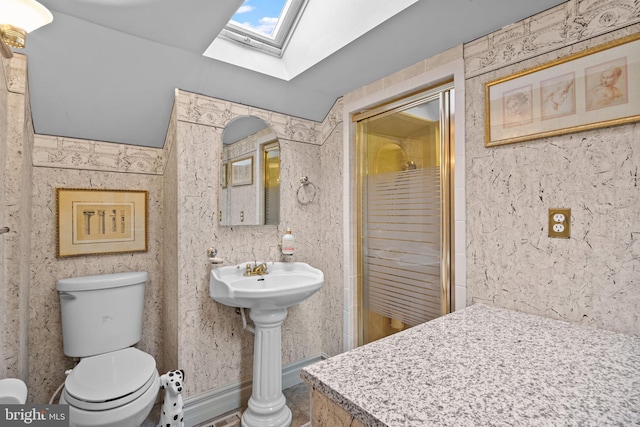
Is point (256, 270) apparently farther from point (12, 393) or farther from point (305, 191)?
point (12, 393)

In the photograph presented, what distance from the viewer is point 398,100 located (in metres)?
1.96

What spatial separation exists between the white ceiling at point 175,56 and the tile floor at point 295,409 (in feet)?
5.95

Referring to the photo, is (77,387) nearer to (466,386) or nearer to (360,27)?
(466,386)

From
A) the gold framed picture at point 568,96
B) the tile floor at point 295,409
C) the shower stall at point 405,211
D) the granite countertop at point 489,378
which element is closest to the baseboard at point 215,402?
the tile floor at point 295,409

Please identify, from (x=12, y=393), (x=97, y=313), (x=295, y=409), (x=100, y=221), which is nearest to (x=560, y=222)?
(x=295, y=409)

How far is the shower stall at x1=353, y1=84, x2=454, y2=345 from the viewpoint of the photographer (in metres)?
1.70

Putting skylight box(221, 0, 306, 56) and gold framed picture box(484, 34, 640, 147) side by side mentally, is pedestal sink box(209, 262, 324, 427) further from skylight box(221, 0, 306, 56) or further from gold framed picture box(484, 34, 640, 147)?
skylight box(221, 0, 306, 56)

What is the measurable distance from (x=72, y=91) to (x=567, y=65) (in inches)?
94.6

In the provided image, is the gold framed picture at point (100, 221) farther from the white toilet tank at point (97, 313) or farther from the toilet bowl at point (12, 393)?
the toilet bowl at point (12, 393)

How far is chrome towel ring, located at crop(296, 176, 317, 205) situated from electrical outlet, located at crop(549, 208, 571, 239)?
1527 mm

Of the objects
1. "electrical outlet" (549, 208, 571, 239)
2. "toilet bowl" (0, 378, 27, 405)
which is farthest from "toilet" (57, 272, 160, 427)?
"electrical outlet" (549, 208, 571, 239)

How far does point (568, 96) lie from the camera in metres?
1.25

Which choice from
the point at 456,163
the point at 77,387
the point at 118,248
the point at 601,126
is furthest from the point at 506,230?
the point at 118,248

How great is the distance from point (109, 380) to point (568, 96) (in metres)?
2.43
